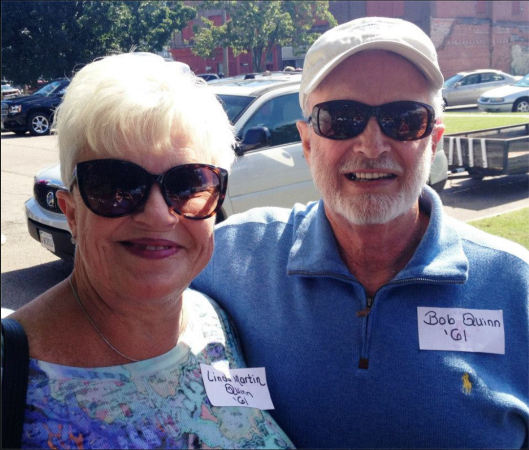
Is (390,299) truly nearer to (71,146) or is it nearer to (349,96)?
(349,96)

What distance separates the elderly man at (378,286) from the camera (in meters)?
1.81

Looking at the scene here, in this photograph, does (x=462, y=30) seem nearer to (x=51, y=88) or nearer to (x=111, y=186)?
(x=51, y=88)

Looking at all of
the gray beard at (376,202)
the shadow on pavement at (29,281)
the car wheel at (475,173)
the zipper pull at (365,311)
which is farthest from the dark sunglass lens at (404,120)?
the car wheel at (475,173)

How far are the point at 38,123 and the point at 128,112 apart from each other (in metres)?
18.6

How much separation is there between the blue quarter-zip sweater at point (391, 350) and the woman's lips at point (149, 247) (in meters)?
0.54

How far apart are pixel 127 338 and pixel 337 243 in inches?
33.9

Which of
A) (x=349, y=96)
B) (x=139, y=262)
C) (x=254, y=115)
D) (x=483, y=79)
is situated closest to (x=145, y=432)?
(x=139, y=262)

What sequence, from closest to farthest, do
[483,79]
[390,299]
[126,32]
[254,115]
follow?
[390,299], [126,32], [254,115], [483,79]

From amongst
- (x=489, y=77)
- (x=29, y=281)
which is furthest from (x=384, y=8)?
(x=29, y=281)

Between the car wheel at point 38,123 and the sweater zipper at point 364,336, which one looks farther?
the car wheel at point 38,123

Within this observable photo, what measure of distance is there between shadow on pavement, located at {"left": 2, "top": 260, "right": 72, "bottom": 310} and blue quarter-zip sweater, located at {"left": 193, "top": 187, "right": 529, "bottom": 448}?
13.4 ft

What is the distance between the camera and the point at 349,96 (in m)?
2.02

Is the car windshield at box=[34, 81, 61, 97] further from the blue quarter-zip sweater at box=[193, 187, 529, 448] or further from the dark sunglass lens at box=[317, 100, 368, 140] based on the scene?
the blue quarter-zip sweater at box=[193, 187, 529, 448]

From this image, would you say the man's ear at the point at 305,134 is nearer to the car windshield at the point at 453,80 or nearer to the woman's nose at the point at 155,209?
the woman's nose at the point at 155,209
